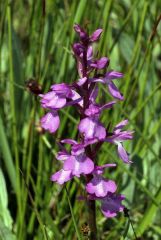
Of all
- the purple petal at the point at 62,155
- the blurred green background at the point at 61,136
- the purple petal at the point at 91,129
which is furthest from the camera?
the blurred green background at the point at 61,136

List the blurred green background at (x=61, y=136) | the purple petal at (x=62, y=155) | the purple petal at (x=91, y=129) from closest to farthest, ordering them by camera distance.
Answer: the purple petal at (x=91, y=129), the purple petal at (x=62, y=155), the blurred green background at (x=61, y=136)

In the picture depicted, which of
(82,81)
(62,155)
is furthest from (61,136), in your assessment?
(82,81)

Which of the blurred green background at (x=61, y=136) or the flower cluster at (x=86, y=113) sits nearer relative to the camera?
the flower cluster at (x=86, y=113)

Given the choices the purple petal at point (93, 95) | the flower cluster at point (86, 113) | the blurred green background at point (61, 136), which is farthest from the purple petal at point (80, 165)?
the blurred green background at point (61, 136)

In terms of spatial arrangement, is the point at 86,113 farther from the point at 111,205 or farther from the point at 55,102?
the point at 111,205

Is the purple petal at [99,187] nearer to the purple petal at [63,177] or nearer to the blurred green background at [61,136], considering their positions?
the purple petal at [63,177]

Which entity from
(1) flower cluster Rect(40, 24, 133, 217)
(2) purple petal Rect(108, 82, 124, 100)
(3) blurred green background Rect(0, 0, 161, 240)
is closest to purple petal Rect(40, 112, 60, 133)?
(1) flower cluster Rect(40, 24, 133, 217)

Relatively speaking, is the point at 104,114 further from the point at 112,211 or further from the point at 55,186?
the point at 112,211

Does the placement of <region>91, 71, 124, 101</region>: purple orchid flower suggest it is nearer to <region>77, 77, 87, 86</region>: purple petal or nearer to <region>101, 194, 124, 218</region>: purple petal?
<region>77, 77, 87, 86</region>: purple petal
